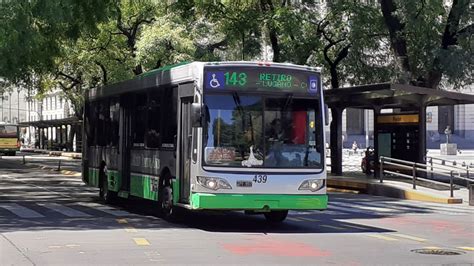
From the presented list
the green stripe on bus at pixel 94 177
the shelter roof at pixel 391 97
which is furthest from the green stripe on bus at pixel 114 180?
the shelter roof at pixel 391 97

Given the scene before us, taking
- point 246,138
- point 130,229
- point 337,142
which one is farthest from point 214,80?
point 337,142

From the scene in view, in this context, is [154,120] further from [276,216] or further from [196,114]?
[276,216]

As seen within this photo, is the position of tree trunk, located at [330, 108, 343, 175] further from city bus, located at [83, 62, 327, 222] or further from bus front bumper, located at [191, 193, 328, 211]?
bus front bumper, located at [191, 193, 328, 211]

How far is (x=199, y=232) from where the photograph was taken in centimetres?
1243

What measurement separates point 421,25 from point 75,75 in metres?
26.0

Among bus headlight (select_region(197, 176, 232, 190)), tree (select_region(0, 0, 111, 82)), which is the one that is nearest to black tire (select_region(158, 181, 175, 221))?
bus headlight (select_region(197, 176, 232, 190))

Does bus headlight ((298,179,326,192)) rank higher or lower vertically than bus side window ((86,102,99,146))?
lower

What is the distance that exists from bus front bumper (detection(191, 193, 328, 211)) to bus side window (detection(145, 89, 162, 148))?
2735 millimetres

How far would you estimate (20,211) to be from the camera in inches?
632

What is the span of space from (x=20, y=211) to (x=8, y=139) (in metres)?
50.7

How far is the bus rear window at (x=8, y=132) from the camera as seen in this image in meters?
63.4

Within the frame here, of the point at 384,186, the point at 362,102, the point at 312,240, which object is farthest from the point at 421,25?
the point at 312,240

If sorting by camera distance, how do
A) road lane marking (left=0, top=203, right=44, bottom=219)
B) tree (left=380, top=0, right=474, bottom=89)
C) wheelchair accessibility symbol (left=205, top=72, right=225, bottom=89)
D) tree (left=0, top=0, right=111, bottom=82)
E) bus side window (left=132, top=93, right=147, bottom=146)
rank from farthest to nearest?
tree (left=380, top=0, right=474, bottom=89) → tree (left=0, top=0, right=111, bottom=82) → bus side window (left=132, top=93, right=147, bottom=146) → road lane marking (left=0, top=203, right=44, bottom=219) → wheelchair accessibility symbol (left=205, top=72, right=225, bottom=89)

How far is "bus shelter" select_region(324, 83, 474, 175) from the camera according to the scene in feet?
73.9
